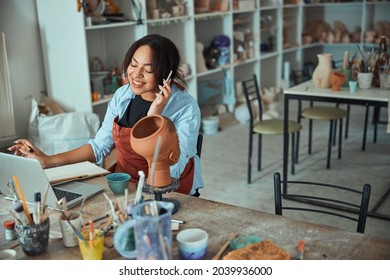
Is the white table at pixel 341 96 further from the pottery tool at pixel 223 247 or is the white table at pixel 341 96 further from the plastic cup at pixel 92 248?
the plastic cup at pixel 92 248

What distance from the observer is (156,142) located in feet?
4.40

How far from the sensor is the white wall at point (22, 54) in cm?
326

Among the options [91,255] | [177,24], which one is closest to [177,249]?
[91,255]

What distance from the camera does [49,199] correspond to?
154cm

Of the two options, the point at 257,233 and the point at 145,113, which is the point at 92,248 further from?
the point at 145,113

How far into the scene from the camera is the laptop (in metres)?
1.48

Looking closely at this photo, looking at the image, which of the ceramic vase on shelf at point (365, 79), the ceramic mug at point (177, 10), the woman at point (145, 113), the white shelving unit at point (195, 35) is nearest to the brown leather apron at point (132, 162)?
the woman at point (145, 113)

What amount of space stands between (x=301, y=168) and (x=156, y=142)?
2735mm

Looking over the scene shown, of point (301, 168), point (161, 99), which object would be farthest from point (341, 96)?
point (161, 99)

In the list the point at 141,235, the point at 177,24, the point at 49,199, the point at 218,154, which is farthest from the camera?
the point at 177,24

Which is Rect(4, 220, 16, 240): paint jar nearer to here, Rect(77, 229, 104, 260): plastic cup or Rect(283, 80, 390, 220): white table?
Rect(77, 229, 104, 260): plastic cup

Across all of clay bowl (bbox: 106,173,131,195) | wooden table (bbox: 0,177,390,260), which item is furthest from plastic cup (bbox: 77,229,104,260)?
clay bowl (bbox: 106,173,131,195)

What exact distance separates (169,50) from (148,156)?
2.20ft

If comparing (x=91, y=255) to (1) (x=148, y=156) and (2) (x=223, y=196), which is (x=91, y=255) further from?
(2) (x=223, y=196)
